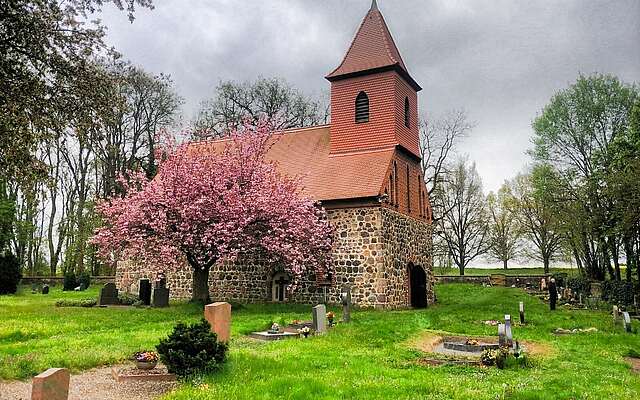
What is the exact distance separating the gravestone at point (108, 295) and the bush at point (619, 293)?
21.4 metres

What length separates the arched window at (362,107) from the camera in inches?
949

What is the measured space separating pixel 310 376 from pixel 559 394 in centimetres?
337

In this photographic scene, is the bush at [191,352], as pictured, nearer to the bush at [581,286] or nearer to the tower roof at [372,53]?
the tower roof at [372,53]

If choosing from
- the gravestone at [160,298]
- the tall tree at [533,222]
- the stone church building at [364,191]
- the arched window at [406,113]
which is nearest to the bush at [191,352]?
the stone church building at [364,191]

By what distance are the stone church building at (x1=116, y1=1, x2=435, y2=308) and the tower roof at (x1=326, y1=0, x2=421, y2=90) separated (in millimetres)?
50

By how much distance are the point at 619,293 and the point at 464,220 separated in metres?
23.1

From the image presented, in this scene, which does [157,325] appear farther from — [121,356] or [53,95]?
[53,95]

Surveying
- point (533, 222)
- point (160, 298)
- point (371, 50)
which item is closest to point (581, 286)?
point (371, 50)

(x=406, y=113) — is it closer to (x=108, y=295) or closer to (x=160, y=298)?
(x=160, y=298)

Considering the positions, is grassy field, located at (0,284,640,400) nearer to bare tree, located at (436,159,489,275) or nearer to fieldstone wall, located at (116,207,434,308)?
fieldstone wall, located at (116,207,434,308)

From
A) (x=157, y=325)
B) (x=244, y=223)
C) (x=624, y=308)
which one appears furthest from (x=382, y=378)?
(x=624, y=308)

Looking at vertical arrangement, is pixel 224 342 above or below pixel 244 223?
below

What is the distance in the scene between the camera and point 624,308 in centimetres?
1986

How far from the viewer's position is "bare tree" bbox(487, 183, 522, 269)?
4678cm
